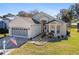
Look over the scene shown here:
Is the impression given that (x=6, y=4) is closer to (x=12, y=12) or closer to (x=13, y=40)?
(x=12, y=12)

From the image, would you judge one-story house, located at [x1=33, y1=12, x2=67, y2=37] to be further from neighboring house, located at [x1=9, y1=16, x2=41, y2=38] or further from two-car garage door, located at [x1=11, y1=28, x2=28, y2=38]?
two-car garage door, located at [x1=11, y1=28, x2=28, y2=38]

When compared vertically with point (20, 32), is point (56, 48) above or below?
below

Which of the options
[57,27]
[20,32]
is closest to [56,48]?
[57,27]

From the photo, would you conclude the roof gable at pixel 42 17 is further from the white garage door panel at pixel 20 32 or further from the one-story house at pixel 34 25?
the white garage door panel at pixel 20 32

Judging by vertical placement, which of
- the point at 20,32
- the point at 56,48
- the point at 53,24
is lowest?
the point at 56,48

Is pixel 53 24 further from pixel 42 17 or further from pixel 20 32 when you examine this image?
pixel 20 32

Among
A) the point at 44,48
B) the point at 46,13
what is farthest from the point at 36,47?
the point at 46,13

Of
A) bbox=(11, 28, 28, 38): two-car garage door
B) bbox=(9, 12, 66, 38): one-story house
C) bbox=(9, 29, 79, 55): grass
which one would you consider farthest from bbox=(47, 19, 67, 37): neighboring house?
bbox=(11, 28, 28, 38): two-car garage door
